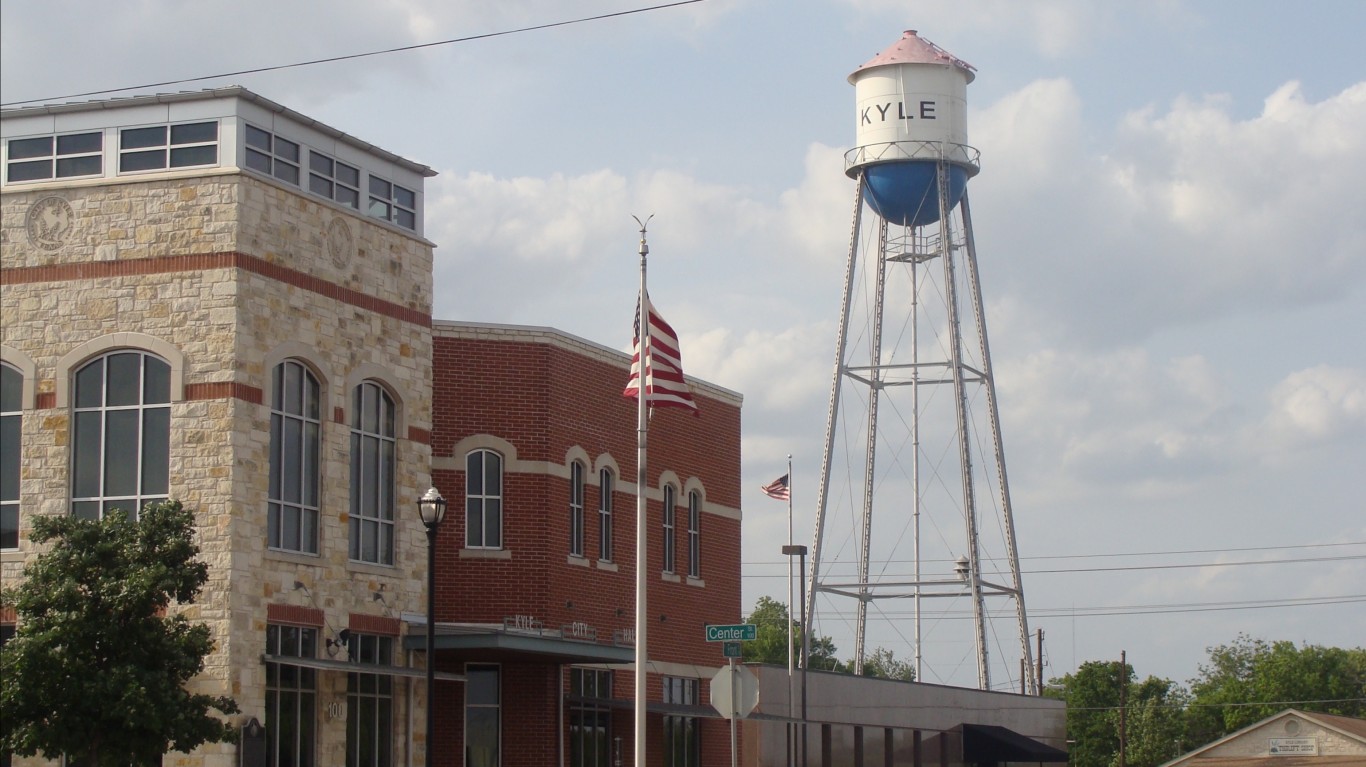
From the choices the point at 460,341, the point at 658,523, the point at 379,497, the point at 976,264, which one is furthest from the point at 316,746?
the point at 976,264

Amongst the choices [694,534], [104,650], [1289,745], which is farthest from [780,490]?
[1289,745]

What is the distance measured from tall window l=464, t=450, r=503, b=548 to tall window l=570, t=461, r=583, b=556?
64.0 inches

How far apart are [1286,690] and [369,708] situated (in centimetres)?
8595

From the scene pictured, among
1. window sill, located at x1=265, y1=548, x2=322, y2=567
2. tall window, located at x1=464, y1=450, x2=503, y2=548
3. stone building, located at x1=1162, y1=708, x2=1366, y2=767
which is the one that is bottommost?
stone building, located at x1=1162, y1=708, x2=1366, y2=767

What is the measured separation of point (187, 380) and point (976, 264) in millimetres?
25227

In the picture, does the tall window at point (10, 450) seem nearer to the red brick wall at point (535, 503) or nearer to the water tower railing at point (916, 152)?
the red brick wall at point (535, 503)

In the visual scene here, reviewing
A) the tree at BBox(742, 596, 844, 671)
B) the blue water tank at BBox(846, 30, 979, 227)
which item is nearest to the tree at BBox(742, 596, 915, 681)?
the tree at BBox(742, 596, 844, 671)

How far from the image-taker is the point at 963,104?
50750 mm

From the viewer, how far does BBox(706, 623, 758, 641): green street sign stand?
2812 cm

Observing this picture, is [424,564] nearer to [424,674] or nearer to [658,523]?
[424,674]

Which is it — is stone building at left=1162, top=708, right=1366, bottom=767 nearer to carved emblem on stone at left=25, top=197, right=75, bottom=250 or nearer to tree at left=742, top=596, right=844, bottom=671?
tree at left=742, top=596, right=844, bottom=671

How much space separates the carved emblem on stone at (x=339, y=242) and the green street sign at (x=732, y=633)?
8.48m

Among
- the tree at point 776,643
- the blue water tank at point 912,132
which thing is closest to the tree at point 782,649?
the tree at point 776,643

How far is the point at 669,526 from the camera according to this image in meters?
40.4
